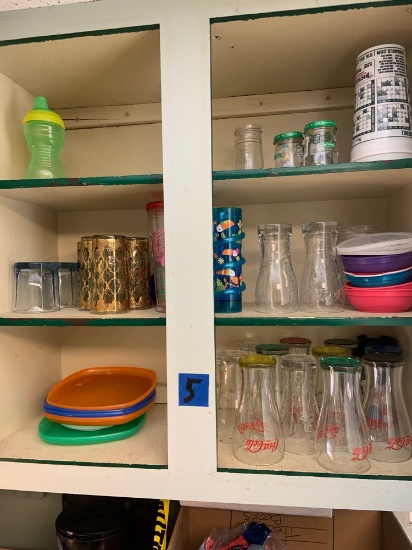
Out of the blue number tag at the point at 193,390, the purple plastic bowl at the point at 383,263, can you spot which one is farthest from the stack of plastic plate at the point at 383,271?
the blue number tag at the point at 193,390

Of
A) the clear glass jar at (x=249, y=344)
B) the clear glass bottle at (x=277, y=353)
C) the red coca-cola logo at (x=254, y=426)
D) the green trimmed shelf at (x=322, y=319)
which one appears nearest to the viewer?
the green trimmed shelf at (x=322, y=319)

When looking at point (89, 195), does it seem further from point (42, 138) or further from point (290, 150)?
point (290, 150)

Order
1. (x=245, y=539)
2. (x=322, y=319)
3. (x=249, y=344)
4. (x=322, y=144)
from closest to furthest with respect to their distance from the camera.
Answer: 1. (x=322, y=319)
2. (x=322, y=144)
3. (x=245, y=539)
4. (x=249, y=344)

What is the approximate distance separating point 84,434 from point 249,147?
95 cm

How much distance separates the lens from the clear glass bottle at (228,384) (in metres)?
1.17

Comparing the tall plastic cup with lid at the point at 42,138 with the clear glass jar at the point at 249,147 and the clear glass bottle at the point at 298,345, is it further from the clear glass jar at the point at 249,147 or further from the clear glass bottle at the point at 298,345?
the clear glass bottle at the point at 298,345

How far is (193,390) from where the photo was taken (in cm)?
93

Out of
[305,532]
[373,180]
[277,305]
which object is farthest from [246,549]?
[373,180]

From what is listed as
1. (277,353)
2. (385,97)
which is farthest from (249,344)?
(385,97)

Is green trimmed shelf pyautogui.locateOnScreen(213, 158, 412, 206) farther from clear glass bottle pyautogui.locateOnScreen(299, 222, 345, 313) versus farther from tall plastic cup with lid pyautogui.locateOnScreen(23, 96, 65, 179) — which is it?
tall plastic cup with lid pyautogui.locateOnScreen(23, 96, 65, 179)

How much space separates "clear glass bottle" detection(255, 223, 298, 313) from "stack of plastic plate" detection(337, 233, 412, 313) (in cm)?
16

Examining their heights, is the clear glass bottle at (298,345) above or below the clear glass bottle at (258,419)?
above

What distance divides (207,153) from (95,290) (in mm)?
495

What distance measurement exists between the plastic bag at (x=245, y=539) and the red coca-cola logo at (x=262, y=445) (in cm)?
31
